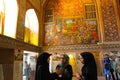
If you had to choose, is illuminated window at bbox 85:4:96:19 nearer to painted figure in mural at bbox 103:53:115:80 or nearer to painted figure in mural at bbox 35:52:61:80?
painted figure in mural at bbox 103:53:115:80

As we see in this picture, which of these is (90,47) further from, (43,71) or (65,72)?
(43,71)

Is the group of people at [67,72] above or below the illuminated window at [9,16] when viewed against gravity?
below

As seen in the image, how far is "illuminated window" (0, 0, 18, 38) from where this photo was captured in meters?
7.77

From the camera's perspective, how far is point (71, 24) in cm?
1220

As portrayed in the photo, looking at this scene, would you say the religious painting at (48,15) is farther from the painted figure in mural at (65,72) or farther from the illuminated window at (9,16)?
the painted figure in mural at (65,72)

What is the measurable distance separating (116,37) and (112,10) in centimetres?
227

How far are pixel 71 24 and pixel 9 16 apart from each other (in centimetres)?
556

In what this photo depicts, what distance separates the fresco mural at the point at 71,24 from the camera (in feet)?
38.9

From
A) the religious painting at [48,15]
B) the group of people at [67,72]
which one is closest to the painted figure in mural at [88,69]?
the group of people at [67,72]

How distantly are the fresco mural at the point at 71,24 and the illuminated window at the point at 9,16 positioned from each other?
471cm

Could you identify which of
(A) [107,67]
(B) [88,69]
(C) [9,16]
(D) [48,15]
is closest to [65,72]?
(B) [88,69]

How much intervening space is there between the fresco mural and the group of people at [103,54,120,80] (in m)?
1.62

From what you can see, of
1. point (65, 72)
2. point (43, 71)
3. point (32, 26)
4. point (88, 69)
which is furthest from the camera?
point (32, 26)

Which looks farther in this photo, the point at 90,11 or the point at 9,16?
the point at 90,11
